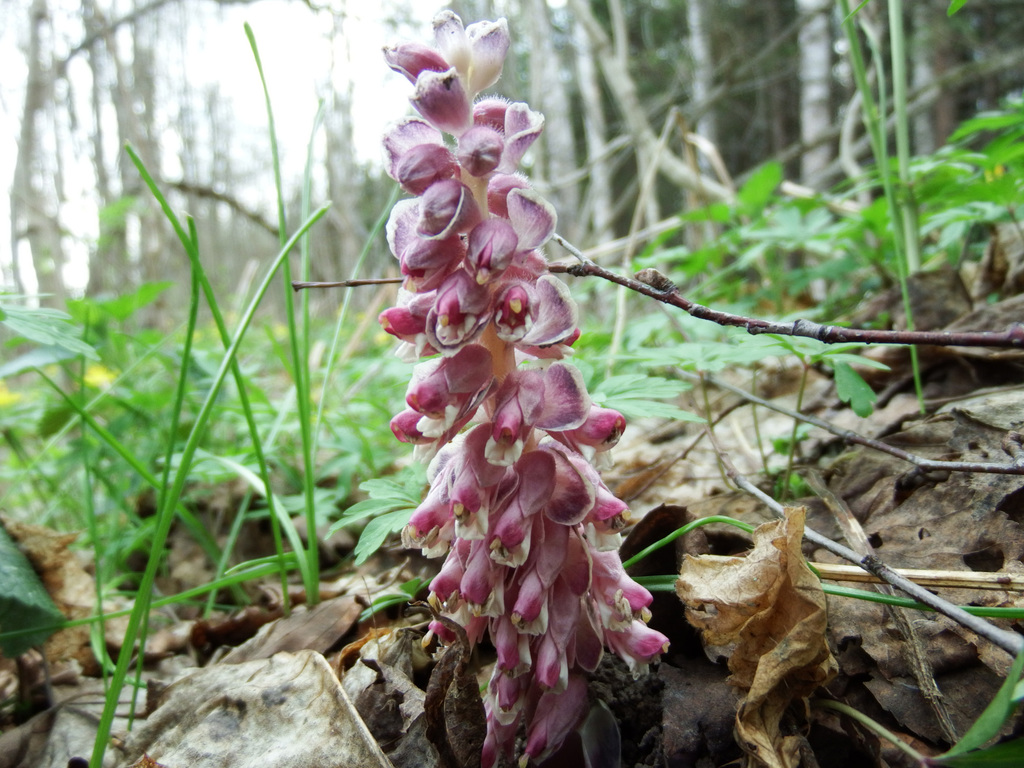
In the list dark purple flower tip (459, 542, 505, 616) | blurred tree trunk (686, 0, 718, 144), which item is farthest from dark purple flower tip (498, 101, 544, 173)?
blurred tree trunk (686, 0, 718, 144)

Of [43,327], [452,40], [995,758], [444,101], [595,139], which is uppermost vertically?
[595,139]

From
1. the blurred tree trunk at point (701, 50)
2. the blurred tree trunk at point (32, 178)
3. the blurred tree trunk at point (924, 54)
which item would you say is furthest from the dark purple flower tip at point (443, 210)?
the blurred tree trunk at point (701, 50)

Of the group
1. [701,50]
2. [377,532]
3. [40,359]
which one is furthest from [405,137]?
[701,50]

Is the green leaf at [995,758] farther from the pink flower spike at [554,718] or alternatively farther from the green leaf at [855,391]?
the green leaf at [855,391]

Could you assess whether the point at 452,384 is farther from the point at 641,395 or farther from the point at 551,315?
the point at 641,395


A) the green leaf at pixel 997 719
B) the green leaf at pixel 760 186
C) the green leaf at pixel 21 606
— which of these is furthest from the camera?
the green leaf at pixel 760 186

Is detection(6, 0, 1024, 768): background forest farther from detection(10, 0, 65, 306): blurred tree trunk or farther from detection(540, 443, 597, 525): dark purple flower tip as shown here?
detection(10, 0, 65, 306): blurred tree trunk
